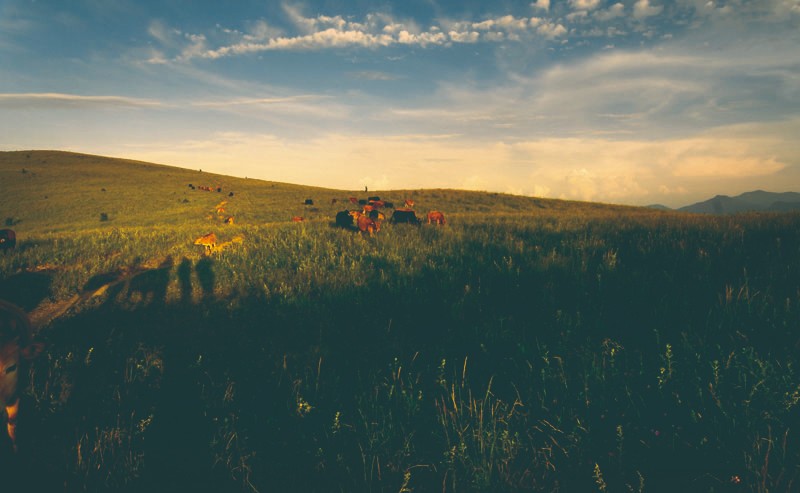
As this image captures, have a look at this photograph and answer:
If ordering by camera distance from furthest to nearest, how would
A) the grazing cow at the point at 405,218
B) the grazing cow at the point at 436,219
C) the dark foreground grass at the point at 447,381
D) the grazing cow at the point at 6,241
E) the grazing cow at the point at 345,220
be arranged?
the grazing cow at the point at 405,218
the grazing cow at the point at 436,219
the grazing cow at the point at 345,220
the grazing cow at the point at 6,241
the dark foreground grass at the point at 447,381

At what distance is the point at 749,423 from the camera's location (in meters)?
1.65

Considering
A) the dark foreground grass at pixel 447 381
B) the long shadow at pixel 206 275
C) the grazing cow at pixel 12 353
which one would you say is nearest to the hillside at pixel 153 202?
the long shadow at pixel 206 275

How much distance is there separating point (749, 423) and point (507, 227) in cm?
650

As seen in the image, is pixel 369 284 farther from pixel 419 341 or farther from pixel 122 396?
pixel 122 396

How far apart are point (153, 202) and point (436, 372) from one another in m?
38.8

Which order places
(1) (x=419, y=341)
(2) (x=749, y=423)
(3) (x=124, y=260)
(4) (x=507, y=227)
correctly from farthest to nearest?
(4) (x=507, y=227)
(3) (x=124, y=260)
(1) (x=419, y=341)
(2) (x=749, y=423)

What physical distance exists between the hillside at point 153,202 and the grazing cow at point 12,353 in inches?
701

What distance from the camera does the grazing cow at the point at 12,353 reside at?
175 centimetres

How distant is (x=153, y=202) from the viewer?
Answer: 31.9 metres

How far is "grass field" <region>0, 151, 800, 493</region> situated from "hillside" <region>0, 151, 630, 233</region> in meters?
15.8

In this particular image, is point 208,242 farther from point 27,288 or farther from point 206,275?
point 27,288

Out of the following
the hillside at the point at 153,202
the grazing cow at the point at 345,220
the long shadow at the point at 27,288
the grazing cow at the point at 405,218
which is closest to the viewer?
the long shadow at the point at 27,288

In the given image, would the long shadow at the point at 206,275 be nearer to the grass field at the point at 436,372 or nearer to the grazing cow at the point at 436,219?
the grass field at the point at 436,372

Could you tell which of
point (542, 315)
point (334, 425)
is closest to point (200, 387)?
point (334, 425)
